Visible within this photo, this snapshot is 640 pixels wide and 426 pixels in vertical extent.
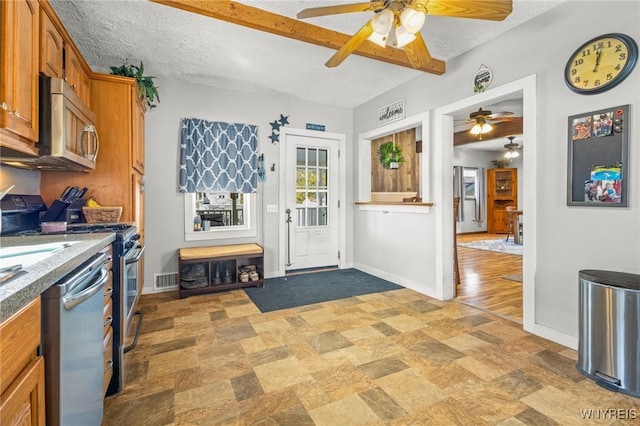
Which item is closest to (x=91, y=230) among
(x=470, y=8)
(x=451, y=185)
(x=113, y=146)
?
(x=113, y=146)

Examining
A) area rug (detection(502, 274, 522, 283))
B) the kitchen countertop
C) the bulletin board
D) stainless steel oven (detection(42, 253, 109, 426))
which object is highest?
the bulletin board

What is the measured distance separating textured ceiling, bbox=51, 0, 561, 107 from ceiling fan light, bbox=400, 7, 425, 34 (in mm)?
806

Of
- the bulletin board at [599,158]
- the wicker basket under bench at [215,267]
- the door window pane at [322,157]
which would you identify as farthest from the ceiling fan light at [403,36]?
the door window pane at [322,157]

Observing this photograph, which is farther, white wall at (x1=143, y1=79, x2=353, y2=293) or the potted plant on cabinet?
white wall at (x1=143, y1=79, x2=353, y2=293)

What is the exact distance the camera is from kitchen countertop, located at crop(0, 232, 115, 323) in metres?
0.78

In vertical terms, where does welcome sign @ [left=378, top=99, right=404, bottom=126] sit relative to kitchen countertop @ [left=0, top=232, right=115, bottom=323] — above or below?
above

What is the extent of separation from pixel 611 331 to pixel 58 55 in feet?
13.0

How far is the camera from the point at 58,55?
208cm

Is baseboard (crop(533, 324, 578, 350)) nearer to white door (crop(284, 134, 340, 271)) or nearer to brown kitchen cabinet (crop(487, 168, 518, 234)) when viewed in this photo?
white door (crop(284, 134, 340, 271))

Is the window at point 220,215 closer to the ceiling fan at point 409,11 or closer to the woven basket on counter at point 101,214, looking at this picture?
the woven basket on counter at point 101,214

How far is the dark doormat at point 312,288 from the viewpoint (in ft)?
11.6

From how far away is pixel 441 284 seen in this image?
3.57 meters

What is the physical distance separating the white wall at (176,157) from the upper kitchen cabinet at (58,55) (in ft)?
4.30

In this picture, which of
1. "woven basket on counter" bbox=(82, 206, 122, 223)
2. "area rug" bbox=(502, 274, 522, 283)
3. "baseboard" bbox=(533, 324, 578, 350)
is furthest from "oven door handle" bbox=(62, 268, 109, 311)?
"area rug" bbox=(502, 274, 522, 283)
